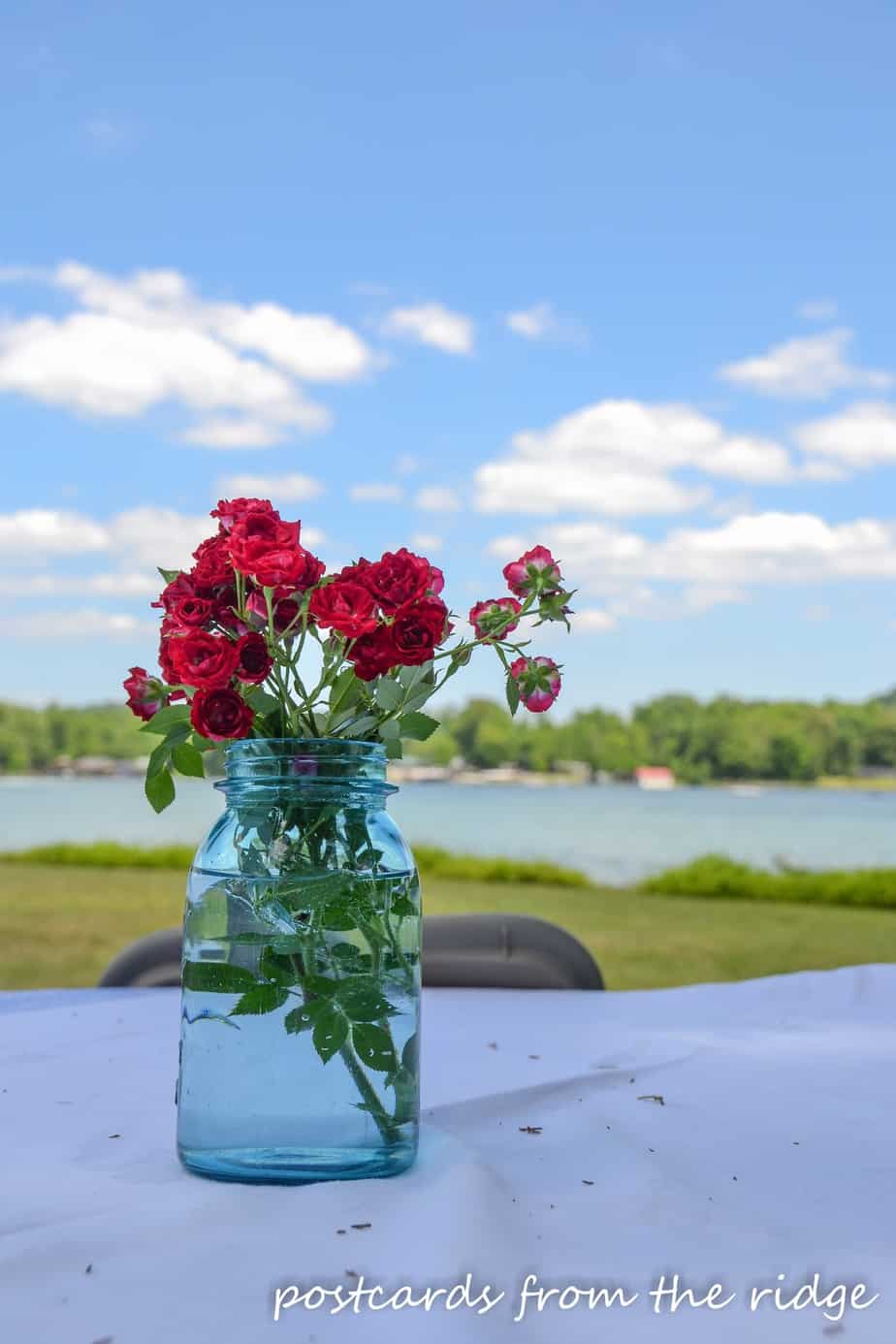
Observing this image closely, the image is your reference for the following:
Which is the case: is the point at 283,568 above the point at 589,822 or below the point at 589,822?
above

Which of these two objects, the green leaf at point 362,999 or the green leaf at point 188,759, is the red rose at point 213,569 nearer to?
the green leaf at point 188,759

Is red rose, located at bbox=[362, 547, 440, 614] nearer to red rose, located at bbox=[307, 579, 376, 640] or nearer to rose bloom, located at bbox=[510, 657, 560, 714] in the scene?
red rose, located at bbox=[307, 579, 376, 640]

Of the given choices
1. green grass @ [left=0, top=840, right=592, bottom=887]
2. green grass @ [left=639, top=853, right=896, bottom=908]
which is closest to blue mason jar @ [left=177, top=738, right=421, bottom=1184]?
green grass @ [left=0, top=840, right=592, bottom=887]

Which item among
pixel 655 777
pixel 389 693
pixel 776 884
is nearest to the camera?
pixel 389 693

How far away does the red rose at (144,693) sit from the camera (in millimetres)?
927

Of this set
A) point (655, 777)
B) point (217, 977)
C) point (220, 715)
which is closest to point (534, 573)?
point (220, 715)

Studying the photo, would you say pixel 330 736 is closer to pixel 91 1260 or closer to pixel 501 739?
pixel 91 1260

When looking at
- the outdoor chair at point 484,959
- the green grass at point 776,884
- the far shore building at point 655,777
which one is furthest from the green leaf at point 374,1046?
the far shore building at point 655,777

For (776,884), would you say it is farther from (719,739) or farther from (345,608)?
(345,608)

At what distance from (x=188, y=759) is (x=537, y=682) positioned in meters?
0.26

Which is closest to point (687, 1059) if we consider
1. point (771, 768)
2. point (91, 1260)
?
point (91, 1260)

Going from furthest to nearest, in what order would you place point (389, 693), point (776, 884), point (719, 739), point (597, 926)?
point (719, 739) → point (776, 884) → point (597, 926) → point (389, 693)

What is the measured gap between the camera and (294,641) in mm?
872

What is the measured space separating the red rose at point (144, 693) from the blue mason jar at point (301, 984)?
15 centimetres
